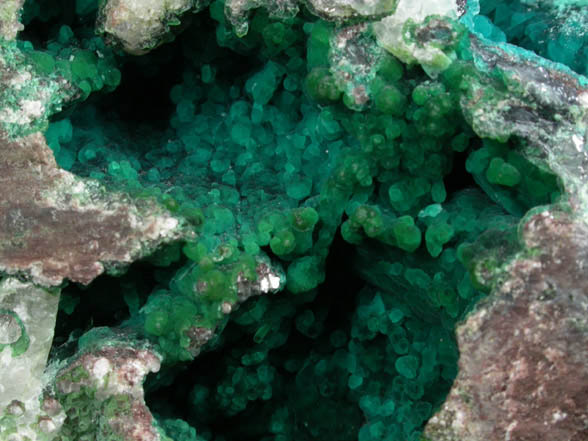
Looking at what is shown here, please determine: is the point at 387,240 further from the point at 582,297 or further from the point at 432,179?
the point at 582,297

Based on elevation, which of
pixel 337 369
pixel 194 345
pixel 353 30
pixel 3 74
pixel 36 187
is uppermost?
pixel 353 30

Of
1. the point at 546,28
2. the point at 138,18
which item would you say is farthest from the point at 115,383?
the point at 546,28

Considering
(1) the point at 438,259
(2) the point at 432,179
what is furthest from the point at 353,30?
(1) the point at 438,259

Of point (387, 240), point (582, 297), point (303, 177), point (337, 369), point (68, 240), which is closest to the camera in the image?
point (582, 297)

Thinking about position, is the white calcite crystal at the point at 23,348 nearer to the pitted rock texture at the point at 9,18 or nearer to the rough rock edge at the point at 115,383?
the rough rock edge at the point at 115,383

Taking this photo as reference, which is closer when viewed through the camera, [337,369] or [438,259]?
[438,259]

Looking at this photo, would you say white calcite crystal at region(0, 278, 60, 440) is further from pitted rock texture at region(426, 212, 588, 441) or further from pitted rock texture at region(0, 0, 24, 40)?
pitted rock texture at region(426, 212, 588, 441)

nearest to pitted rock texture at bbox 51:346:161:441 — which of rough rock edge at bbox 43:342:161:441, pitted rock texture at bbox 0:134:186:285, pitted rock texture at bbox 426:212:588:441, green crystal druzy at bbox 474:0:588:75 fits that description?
rough rock edge at bbox 43:342:161:441

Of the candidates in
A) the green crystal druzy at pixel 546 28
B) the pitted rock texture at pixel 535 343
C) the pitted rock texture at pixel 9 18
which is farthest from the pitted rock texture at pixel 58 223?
the green crystal druzy at pixel 546 28
